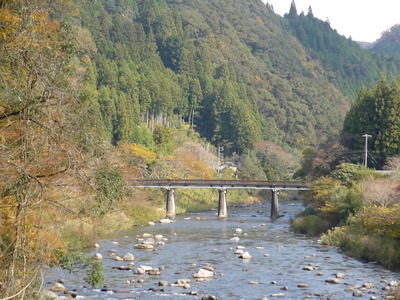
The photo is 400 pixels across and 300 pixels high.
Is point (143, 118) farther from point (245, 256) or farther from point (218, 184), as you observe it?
point (245, 256)

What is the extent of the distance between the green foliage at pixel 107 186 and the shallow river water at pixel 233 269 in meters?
5.89

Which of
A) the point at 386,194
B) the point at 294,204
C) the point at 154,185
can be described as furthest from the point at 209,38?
the point at 386,194

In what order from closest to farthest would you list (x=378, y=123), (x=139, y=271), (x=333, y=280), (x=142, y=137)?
(x=333, y=280) < (x=139, y=271) < (x=378, y=123) < (x=142, y=137)

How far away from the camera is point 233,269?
3069 centimetres

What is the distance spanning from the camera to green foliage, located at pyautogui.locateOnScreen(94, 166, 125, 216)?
18.8 m

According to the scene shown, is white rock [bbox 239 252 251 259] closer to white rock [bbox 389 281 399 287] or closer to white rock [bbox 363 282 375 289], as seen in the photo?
white rock [bbox 363 282 375 289]

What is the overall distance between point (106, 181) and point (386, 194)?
2629 cm

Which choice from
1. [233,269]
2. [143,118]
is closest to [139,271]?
[233,269]

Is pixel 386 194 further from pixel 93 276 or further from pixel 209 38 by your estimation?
pixel 209 38

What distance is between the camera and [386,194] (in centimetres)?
4022

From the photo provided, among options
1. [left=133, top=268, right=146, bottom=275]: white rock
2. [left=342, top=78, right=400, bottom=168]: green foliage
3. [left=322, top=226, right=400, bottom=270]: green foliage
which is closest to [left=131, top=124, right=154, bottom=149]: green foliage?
[left=342, top=78, right=400, bottom=168]: green foliage

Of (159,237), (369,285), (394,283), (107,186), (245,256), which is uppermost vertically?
(107,186)

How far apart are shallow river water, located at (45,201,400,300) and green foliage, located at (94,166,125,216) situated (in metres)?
5.89

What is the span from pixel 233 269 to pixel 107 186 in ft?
44.7
